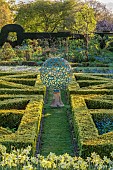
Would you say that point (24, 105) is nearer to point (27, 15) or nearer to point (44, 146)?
point (44, 146)

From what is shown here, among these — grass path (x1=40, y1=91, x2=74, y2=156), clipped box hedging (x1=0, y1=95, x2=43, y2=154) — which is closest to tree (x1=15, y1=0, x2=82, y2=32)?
grass path (x1=40, y1=91, x2=74, y2=156)

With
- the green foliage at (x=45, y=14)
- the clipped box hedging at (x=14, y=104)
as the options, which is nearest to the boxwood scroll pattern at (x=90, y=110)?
the clipped box hedging at (x=14, y=104)

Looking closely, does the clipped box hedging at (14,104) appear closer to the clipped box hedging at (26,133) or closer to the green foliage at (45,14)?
the clipped box hedging at (26,133)

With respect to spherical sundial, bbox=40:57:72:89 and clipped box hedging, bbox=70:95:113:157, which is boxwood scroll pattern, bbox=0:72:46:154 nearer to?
spherical sundial, bbox=40:57:72:89

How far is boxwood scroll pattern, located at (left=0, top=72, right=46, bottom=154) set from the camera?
25.9 ft

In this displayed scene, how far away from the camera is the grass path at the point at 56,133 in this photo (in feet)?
28.7

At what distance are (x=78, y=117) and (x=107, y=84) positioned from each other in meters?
5.15

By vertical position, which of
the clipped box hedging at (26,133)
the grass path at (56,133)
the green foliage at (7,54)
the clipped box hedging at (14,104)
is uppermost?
the clipped box hedging at (26,133)

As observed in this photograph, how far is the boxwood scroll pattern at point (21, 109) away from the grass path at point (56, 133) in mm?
348

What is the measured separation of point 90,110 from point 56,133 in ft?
3.75

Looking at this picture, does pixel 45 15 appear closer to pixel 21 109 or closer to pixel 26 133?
pixel 21 109

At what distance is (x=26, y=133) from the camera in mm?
8273

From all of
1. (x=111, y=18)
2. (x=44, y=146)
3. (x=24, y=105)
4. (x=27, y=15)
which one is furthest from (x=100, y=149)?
(x=111, y=18)

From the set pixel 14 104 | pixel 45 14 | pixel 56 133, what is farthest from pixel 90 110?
pixel 45 14
